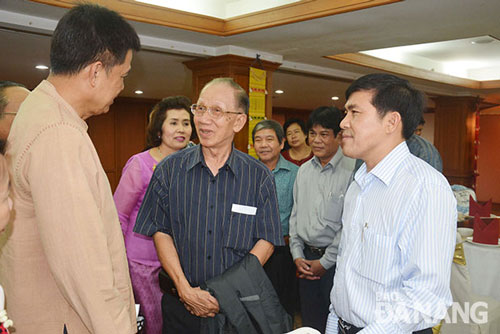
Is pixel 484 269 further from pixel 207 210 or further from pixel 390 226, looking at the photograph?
pixel 207 210

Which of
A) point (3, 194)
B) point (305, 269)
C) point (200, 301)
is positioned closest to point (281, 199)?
point (305, 269)

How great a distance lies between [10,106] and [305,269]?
1926 mm

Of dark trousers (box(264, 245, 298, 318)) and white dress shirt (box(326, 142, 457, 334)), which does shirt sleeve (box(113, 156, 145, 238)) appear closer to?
dark trousers (box(264, 245, 298, 318))

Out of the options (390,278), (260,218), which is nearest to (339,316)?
(390,278)

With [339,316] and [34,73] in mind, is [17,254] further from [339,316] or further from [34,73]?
[34,73]

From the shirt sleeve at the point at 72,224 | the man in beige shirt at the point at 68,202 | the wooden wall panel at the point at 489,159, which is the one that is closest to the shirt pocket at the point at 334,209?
the man in beige shirt at the point at 68,202

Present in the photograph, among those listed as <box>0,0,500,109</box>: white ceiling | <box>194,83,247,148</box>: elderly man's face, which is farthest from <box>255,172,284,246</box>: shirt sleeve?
<box>0,0,500,109</box>: white ceiling

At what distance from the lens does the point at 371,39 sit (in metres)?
4.59

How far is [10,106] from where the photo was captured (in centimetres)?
187

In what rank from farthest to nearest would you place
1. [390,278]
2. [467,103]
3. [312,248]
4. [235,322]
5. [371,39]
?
[467,103], [371,39], [312,248], [235,322], [390,278]

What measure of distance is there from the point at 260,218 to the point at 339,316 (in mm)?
552

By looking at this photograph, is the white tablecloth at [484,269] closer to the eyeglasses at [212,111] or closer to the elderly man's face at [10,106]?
the eyeglasses at [212,111]

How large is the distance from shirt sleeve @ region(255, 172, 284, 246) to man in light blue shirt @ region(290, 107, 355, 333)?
814mm

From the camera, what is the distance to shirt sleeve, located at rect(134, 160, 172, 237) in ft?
6.10
